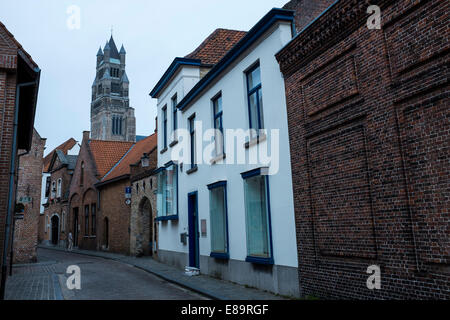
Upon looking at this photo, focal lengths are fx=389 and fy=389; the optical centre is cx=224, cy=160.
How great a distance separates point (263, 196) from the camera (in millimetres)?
9562

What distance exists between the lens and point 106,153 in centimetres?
3002

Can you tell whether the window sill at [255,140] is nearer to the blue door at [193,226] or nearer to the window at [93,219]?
the blue door at [193,226]

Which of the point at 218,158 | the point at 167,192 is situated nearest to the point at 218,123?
the point at 218,158

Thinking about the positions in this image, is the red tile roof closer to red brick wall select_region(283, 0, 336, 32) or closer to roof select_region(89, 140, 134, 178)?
red brick wall select_region(283, 0, 336, 32)

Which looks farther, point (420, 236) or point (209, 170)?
point (209, 170)

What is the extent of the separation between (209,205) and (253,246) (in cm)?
297

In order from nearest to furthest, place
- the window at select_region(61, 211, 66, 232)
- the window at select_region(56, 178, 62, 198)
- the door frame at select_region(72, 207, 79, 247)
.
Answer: the door frame at select_region(72, 207, 79, 247)
the window at select_region(61, 211, 66, 232)
the window at select_region(56, 178, 62, 198)

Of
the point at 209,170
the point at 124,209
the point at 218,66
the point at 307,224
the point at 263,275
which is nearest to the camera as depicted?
the point at 307,224

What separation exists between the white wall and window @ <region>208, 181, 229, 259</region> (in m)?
0.23

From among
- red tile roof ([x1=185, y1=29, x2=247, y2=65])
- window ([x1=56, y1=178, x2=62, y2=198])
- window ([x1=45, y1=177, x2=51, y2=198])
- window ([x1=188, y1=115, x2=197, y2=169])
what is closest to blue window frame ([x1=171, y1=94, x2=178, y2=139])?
window ([x1=188, y1=115, x2=197, y2=169])

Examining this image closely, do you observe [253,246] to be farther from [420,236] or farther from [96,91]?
[96,91]

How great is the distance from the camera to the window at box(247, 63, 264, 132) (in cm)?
991

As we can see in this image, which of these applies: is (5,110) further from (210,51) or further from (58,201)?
(58,201)
